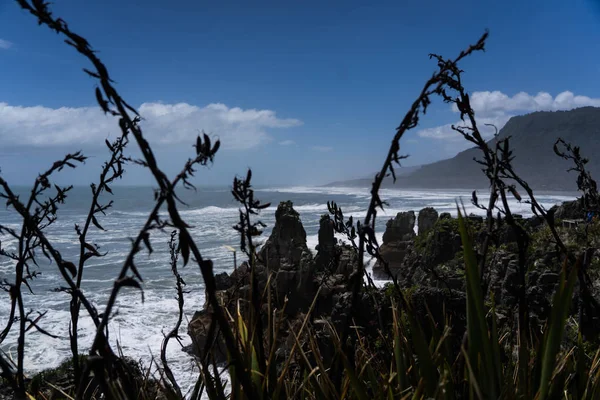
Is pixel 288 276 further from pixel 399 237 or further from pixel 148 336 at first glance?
pixel 399 237

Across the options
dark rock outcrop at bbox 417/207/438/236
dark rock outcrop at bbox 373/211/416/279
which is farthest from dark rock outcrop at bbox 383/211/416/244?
dark rock outcrop at bbox 417/207/438/236

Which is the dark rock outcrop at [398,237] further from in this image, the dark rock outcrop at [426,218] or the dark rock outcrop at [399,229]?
the dark rock outcrop at [426,218]

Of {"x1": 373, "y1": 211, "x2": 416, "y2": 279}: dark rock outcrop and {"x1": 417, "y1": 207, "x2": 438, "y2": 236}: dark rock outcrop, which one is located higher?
{"x1": 417, "y1": 207, "x2": 438, "y2": 236}: dark rock outcrop

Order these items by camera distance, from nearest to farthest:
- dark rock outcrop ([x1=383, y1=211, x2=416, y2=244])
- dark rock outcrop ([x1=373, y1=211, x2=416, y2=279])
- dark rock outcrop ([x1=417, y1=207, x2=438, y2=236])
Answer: dark rock outcrop ([x1=417, y1=207, x2=438, y2=236]), dark rock outcrop ([x1=373, y1=211, x2=416, y2=279]), dark rock outcrop ([x1=383, y1=211, x2=416, y2=244])

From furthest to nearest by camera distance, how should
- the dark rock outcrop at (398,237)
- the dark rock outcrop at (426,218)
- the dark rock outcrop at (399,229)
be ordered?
the dark rock outcrop at (399,229) → the dark rock outcrop at (398,237) → the dark rock outcrop at (426,218)

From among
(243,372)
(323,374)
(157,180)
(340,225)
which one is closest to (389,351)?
(323,374)

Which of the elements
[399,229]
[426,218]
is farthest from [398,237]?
[426,218]

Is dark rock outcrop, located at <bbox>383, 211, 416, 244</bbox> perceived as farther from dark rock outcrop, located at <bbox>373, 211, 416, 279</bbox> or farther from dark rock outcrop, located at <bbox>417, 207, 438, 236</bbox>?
dark rock outcrop, located at <bbox>417, 207, 438, 236</bbox>

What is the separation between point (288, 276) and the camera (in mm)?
15180

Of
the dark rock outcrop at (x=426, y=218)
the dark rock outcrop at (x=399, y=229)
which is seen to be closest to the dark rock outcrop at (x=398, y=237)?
the dark rock outcrop at (x=399, y=229)

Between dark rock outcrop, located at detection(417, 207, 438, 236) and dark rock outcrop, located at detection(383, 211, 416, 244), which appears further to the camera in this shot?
dark rock outcrop, located at detection(383, 211, 416, 244)

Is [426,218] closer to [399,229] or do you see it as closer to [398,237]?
[399,229]

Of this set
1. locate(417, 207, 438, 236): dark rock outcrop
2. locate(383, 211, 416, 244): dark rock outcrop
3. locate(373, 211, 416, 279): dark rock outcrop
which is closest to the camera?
locate(417, 207, 438, 236): dark rock outcrop

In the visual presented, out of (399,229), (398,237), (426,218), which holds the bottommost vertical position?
(398,237)
